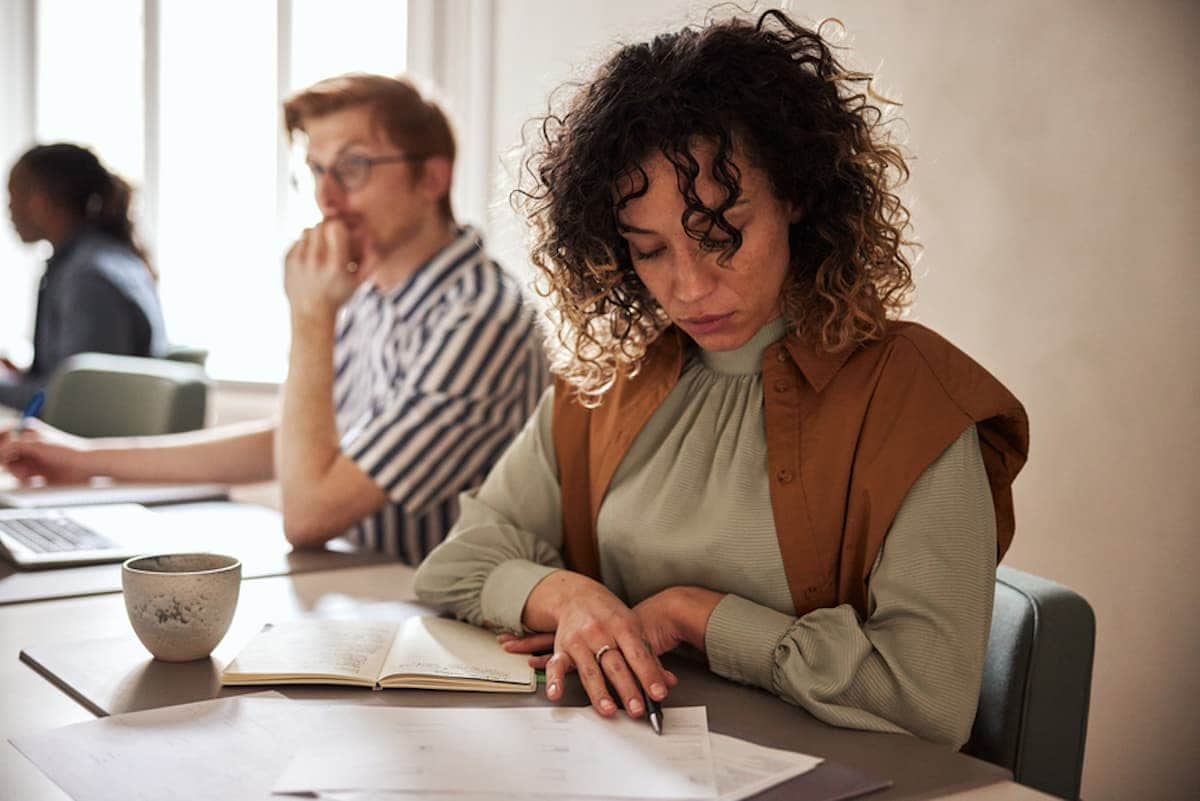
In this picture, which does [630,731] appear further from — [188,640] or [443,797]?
[188,640]

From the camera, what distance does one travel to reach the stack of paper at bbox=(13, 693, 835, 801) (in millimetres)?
812

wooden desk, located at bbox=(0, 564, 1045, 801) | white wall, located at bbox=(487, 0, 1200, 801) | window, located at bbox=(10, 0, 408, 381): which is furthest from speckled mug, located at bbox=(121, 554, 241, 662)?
window, located at bbox=(10, 0, 408, 381)

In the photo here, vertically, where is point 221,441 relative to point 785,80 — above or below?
below

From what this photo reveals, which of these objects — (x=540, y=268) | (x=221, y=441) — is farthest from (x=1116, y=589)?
(x=221, y=441)

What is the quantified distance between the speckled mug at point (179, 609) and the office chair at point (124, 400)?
4.67 feet

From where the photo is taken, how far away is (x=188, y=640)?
110cm

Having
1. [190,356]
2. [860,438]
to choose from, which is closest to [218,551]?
[860,438]

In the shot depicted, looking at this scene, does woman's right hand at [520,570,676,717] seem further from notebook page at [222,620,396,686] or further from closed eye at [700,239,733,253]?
closed eye at [700,239,733,253]

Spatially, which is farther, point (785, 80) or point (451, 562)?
point (451, 562)

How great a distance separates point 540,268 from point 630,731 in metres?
0.62

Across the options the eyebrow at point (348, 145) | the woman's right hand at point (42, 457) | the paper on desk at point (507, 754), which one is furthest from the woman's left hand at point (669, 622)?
the woman's right hand at point (42, 457)

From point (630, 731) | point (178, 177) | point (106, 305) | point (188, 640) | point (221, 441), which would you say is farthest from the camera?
point (178, 177)

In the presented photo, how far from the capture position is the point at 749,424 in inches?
48.6

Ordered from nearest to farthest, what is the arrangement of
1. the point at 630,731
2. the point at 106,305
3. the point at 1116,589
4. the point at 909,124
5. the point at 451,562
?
the point at 630,731, the point at 451,562, the point at 1116,589, the point at 909,124, the point at 106,305
